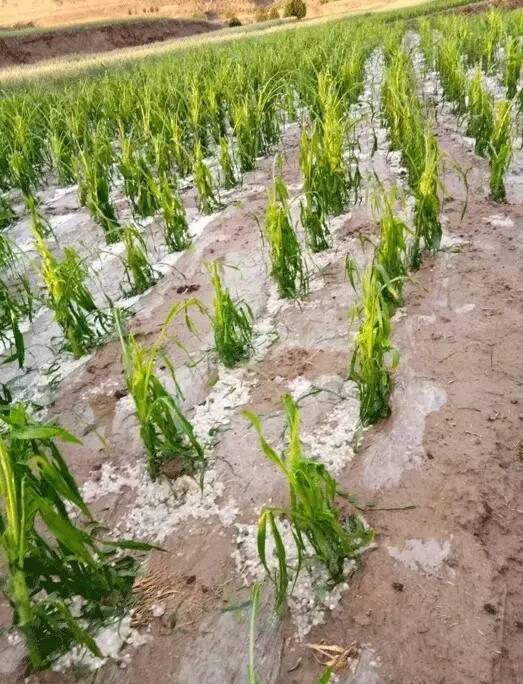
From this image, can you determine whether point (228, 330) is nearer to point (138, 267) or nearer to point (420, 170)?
point (138, 267)

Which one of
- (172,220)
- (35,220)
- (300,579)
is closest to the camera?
(300,579)

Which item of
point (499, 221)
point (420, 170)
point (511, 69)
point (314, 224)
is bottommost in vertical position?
point (499, 221)

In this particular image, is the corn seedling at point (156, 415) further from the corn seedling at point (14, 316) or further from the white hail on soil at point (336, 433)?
the corn seedling at point (14, 316)

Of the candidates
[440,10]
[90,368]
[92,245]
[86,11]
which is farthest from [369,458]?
[86,11]

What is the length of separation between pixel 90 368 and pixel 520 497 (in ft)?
4.88

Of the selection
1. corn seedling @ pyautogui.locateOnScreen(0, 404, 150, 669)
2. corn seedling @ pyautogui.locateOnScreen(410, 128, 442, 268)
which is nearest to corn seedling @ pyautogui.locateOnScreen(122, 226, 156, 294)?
corn seedling @ pyautogui.locateOnScreen(410, 128, 442, 268)

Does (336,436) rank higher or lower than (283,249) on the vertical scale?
Answer: lower

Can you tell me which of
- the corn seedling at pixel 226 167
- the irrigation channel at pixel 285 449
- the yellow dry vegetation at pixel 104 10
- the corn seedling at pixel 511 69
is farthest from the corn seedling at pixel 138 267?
the yellow dry vegetation at pixel 104 10

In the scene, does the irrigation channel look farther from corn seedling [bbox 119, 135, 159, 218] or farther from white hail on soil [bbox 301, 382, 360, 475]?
corn seedling [bbox 119, 135, 159, 218]

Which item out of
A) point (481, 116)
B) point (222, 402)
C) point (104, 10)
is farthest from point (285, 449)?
point (104, 10)

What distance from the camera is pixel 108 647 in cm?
104

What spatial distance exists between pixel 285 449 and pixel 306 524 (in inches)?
16.9

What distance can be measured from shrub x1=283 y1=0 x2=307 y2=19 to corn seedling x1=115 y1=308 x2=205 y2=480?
33962mm

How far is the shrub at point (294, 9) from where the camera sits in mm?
29538
